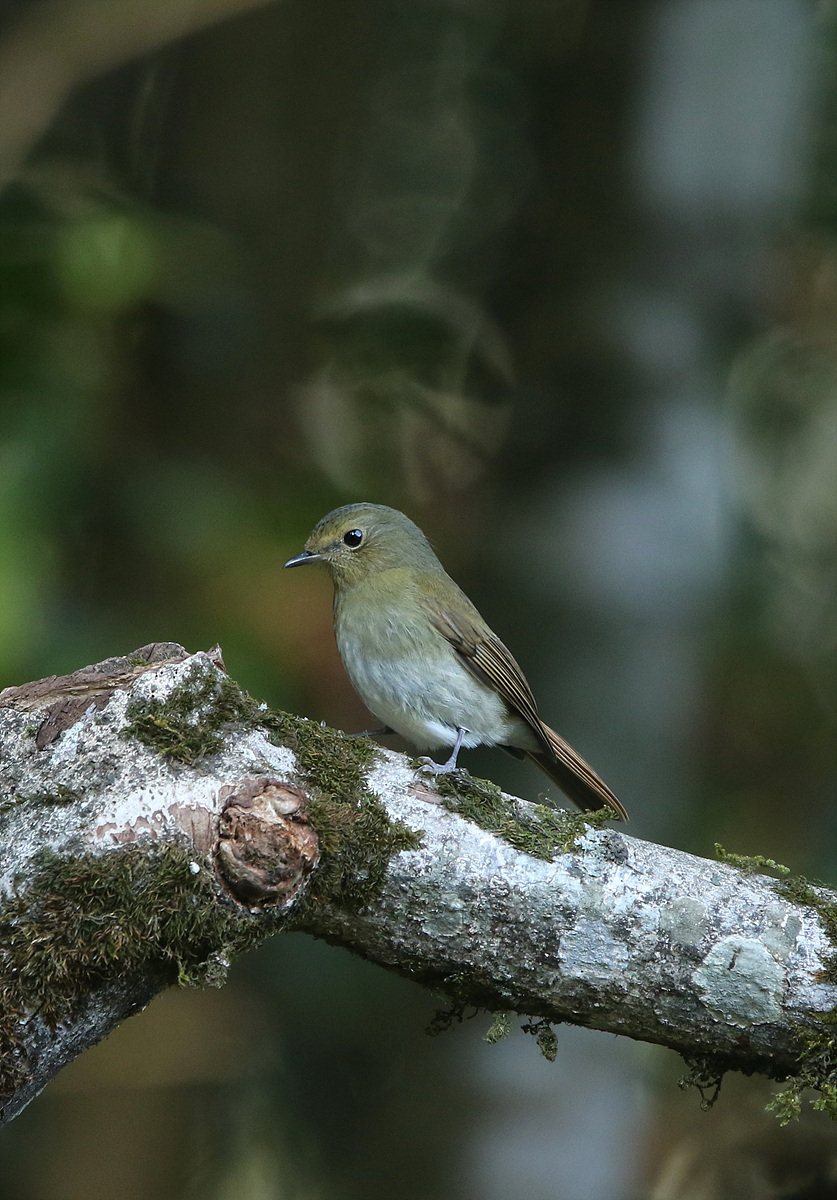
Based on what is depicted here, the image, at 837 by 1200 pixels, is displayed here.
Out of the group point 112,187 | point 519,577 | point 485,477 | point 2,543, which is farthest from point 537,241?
point 2,543

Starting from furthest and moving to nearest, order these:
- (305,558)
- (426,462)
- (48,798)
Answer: (426,462) < (305,558) < (48,798)

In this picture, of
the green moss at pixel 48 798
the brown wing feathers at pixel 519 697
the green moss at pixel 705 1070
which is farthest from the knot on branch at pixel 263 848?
the brown wing feathers at pixel 519 697

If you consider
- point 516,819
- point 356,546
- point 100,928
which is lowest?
point 100,928

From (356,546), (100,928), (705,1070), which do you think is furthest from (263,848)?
(356,546)

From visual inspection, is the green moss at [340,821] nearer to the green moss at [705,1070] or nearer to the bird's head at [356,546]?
the green moss at [705,1070]

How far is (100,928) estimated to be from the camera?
204 cm

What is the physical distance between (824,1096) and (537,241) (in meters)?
4.28

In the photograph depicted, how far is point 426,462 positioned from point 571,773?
113 inches

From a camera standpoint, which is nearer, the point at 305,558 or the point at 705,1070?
the point at 705,1070

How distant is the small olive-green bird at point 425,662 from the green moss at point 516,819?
4.63ft

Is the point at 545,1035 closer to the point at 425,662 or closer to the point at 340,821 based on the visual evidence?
the point at 340,821

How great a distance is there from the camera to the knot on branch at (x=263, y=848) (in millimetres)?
2043

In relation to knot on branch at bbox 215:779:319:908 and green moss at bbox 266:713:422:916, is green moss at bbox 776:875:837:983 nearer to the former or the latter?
green moss at bbox 266:713:422:916

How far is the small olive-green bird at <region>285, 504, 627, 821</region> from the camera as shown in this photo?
3971mm
